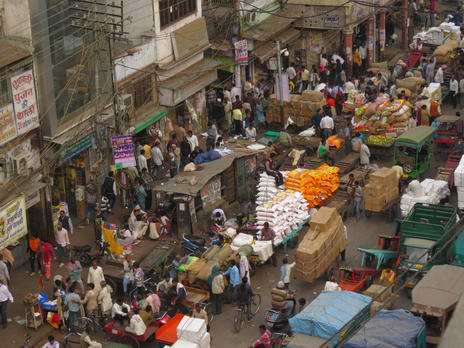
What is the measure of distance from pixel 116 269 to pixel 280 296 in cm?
473

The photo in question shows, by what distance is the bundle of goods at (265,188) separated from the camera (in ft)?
74.6

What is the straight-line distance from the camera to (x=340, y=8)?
1407 inches

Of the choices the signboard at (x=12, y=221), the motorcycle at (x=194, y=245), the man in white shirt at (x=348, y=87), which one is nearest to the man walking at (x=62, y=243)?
the signboard at (x=12, y=221)

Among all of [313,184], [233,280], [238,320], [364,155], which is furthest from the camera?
[364,155]

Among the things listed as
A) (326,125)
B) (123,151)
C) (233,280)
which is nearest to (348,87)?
(326,125)

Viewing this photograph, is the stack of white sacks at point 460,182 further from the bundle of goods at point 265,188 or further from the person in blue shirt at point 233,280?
the person in blue shirt at point 233,280

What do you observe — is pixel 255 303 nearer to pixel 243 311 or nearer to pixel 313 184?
pixel 243 311

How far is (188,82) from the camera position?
28.8m

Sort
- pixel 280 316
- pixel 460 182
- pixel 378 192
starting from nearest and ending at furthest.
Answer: pixel 280 316
pixel 460 182
pixel 378 192

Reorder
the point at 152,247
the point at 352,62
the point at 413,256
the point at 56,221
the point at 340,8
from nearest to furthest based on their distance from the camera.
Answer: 1. the point at 413,256
2. the point at 152,247
3. the point at 56,221
4. the point at 340,8
5. the point at 352,62

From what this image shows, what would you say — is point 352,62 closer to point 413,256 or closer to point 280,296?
point 413,256

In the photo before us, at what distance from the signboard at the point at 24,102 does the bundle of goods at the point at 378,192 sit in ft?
34.8

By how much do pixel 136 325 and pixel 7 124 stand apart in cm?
711

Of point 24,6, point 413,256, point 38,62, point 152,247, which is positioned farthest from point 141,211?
point 413,256
